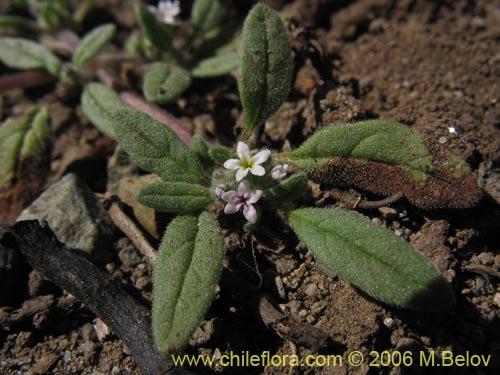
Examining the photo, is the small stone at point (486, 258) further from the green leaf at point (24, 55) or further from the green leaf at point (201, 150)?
the green leaf at point (24, 55)

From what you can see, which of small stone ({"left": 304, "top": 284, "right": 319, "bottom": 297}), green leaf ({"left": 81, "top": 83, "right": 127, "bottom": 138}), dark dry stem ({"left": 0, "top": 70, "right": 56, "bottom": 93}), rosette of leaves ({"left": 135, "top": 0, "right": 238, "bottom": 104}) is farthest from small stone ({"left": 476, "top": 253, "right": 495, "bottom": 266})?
dark dry stem ({"left": 0, "top": 70, "right": 56, "bottom": 93})

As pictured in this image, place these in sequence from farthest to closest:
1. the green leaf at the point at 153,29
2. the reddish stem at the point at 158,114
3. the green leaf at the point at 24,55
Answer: the green leaf at the point at 24,55
the green leaf at the point at 153,29
the reddish stem at the point at 158,114

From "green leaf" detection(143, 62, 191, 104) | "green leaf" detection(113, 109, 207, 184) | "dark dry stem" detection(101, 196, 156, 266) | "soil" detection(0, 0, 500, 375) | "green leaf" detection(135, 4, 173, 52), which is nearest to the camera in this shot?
"soil" detection(0, 0, 500, 375)

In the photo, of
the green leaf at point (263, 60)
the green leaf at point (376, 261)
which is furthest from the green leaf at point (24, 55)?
the green leaf at point (376, 261)

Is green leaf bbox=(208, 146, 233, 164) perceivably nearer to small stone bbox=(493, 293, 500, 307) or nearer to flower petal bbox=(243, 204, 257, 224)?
flower petal bbox=(243, 204, 257, 224)

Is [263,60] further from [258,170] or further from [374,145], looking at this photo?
[374,145]

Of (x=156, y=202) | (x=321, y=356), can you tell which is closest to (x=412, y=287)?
(x=321, y=356)
